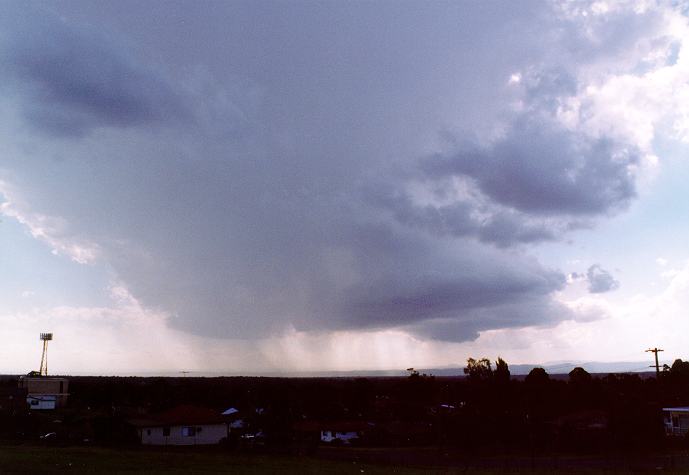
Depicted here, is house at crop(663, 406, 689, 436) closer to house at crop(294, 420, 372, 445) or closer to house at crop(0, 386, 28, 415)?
house at crop(294, 420, 372, 445)

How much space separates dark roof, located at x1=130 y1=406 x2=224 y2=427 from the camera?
64938 mm

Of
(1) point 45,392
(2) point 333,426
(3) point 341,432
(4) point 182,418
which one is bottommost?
(3) point 341,432

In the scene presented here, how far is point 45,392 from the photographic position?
3969 inches

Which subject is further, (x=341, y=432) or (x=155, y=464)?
(x=341, y=432)

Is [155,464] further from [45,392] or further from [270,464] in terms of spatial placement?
[45,392]

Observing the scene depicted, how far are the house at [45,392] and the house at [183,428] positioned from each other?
38.4 metres

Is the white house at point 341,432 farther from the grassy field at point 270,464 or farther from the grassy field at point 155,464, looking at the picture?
the grassy field at point 155,464

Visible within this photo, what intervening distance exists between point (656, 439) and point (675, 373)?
44.9m

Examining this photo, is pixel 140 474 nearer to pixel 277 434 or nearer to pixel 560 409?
pixel 277 434

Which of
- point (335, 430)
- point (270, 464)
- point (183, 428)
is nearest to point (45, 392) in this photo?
point (183, 428)

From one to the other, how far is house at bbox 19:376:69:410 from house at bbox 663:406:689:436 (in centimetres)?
8760

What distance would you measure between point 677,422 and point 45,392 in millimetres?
92386

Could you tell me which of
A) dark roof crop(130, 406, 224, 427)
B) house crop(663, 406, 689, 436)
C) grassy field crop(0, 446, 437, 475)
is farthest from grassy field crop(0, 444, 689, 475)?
house crop(663, 406, 689, 436)

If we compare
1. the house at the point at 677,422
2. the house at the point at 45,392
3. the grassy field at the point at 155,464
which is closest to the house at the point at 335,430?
the grassy field at the point at 155,464
